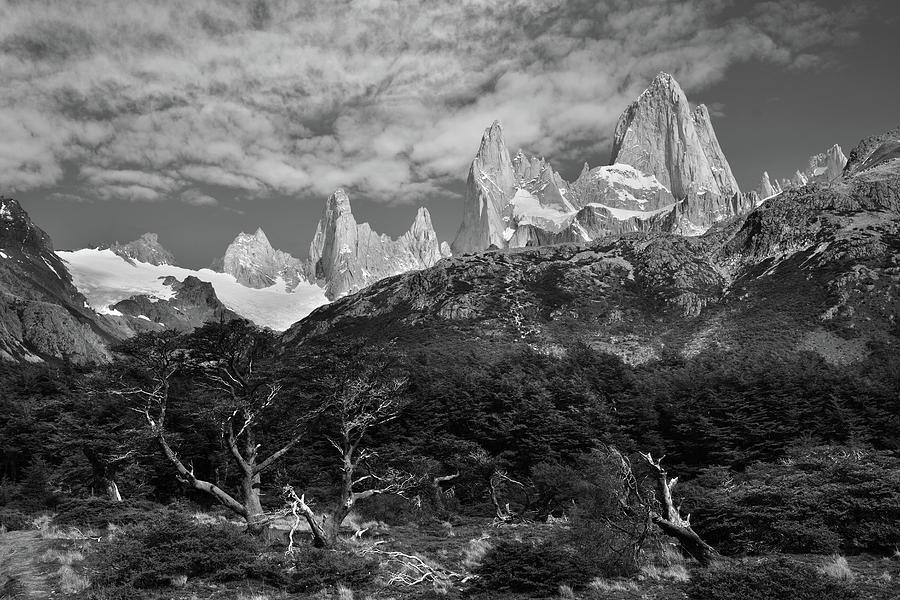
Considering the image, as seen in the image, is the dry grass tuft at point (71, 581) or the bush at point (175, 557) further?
the bush at point (175, 557)

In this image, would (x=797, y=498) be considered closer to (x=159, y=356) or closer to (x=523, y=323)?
(x=159, y=356)

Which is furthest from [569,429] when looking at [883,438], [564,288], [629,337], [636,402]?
[564,288]

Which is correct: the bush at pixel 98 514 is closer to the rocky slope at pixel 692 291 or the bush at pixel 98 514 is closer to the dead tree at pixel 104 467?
the dead tree at pixel 104 467

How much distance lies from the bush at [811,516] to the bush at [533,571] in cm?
689

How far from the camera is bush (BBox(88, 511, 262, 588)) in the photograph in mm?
13680

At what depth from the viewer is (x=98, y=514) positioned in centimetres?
2453

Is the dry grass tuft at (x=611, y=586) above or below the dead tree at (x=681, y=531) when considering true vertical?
below

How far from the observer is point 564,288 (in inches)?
5684

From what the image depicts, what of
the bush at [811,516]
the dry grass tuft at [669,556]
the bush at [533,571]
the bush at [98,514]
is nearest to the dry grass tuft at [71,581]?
the bush at [533,571]

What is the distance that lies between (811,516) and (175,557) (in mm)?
20194

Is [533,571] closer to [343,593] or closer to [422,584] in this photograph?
[422,584]

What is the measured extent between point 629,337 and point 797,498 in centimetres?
10553

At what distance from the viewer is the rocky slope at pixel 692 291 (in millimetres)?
101688

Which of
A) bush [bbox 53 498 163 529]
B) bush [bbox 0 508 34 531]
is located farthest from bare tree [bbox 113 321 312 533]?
bush [bbox 0 508 34 531]
